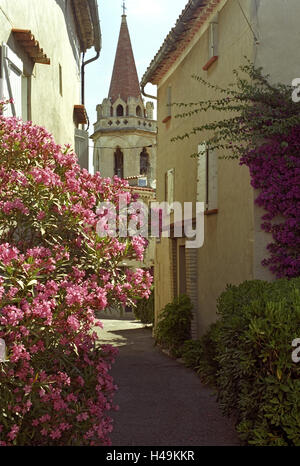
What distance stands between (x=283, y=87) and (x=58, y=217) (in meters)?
5.79

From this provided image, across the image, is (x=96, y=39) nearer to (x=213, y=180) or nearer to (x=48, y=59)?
(x=213, y=180)

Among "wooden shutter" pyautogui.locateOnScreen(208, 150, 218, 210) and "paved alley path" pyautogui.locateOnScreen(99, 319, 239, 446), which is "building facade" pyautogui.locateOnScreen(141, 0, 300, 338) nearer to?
"wooden shutter" pyautogui.locateOnScreen(208, 150, 218, 210)

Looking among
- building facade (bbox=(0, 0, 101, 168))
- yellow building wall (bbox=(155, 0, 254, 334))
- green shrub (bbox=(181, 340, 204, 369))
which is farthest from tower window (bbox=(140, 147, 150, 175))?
green shrub (bbox=(181, 340, 204, 369))

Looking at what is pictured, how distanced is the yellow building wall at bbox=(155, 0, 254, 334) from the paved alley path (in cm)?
182

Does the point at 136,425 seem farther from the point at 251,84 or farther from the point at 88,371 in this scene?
the point at 251,84

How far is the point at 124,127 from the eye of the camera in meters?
48.0

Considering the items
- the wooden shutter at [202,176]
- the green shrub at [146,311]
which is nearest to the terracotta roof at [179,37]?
the wooden shutter at [202,176]

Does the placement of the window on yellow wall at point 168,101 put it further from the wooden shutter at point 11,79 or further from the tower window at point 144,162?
the tower window at point 144,162

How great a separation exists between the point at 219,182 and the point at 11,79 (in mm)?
5337

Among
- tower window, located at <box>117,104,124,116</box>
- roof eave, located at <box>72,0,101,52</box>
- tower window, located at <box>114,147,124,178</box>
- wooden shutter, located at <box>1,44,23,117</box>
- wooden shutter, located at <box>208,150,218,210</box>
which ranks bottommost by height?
wooden shutter, located at <box>208,150,218,210</box>

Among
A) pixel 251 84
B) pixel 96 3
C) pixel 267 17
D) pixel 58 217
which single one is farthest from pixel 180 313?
pixel 58 217

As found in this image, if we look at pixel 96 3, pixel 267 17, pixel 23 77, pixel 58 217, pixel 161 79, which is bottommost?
pixel 58 217

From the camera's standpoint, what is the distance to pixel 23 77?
8.91 m

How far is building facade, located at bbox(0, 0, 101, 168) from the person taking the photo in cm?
779
